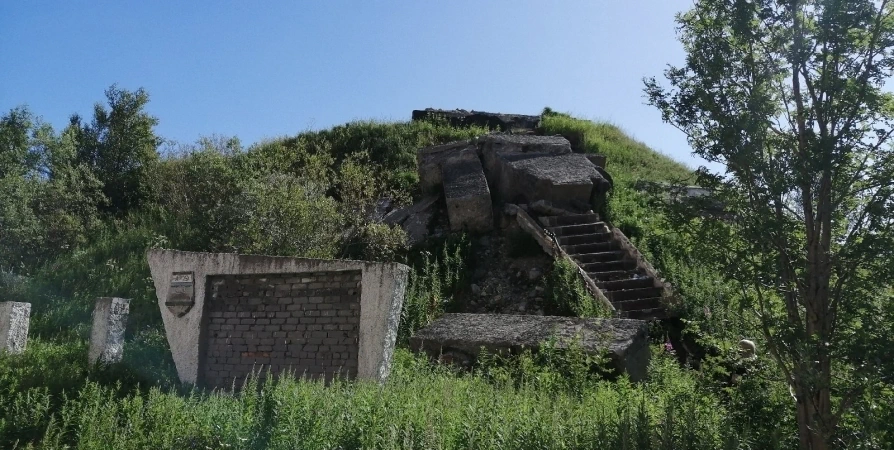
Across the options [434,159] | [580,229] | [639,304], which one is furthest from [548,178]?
[639,304]

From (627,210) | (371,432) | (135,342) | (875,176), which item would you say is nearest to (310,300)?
(371,432)

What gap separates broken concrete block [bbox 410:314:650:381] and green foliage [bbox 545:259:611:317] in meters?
1.55

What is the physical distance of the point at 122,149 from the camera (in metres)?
21.1

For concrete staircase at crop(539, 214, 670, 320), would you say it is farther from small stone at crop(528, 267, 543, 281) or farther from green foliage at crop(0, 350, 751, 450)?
green foliage at crop(0, 350, 751, 450)

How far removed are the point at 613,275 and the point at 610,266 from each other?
14.0 inches

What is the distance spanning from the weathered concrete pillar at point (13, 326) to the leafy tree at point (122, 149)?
993 centimetres

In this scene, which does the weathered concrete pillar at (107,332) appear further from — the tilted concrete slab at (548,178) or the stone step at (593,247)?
the tilted concrete slab at (548,178)

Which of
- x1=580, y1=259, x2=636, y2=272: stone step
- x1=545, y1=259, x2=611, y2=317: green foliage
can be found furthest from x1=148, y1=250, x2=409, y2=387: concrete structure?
x1=580, y1=259, x2=636, y2=272: stone step

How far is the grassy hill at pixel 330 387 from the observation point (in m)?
5.17

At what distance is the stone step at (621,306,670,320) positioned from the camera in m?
10.6

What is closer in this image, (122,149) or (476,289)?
(476,289)

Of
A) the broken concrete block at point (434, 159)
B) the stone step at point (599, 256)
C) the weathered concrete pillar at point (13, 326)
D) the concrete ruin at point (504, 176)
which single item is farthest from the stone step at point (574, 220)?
the weathered concrete pillar at point (13, 326)

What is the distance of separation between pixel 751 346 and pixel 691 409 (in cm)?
100

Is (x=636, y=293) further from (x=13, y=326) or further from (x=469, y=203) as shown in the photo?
(x=13, y=326)
